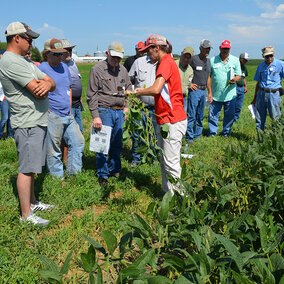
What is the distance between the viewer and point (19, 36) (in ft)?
9.57

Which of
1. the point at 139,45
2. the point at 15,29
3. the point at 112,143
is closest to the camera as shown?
the point at 15,29

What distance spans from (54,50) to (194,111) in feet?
12.9

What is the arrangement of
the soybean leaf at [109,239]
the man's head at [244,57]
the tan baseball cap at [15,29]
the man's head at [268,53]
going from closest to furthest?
the soybean leaf at [109,239]
the tan baseball cap at [15,29]
the man's head at [268,53]
the man's head at [244,57]

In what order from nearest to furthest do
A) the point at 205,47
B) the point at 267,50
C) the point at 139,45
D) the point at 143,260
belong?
the point at 143,260
the point at 139,45
the point at 267,50
the point at 205,47

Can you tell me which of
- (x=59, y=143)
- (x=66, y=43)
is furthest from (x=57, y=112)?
(x=66, y=43)

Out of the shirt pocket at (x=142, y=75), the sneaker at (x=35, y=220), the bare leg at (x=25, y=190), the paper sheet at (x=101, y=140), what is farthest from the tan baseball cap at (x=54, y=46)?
the sneaker at (x=35, y=220)

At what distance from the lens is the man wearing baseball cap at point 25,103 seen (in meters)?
2.88

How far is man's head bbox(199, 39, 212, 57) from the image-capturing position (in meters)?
6.56

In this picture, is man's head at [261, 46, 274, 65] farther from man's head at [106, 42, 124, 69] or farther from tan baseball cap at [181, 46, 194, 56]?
man's head at [106, 42, 124, 69]

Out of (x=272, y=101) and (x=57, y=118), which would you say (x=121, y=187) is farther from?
(x=272, y=101)

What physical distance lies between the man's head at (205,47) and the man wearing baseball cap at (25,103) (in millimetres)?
4461

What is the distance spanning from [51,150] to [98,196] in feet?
3.17

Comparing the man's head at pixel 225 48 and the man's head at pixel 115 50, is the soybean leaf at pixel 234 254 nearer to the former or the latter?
the man's head at pixel 115 50

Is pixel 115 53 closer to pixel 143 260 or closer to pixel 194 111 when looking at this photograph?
pixel 143 260
